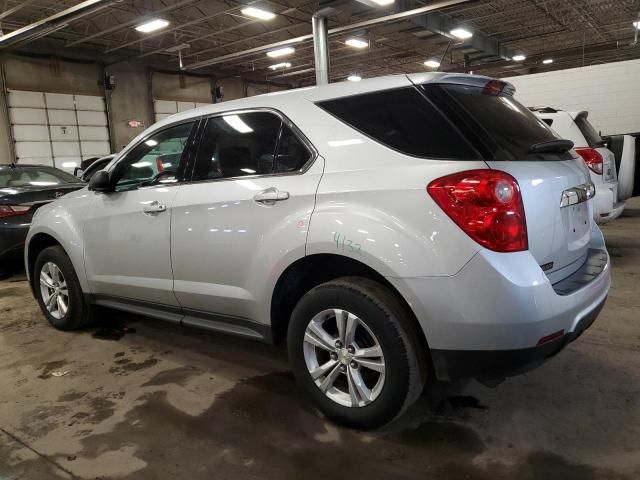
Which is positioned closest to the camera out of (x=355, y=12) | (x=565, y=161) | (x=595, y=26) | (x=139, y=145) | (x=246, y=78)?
(x=565, y=161)

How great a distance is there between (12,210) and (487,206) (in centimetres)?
558

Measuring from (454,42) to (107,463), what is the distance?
17.1 meters

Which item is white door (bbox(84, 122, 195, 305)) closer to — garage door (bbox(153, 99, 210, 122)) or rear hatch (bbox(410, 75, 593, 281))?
rear hatch (bbox(410, 75, 593, 281))

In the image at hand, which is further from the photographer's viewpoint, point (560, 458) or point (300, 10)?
point (300, 10)

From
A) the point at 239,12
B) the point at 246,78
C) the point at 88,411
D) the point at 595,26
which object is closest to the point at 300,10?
the point at 239,12

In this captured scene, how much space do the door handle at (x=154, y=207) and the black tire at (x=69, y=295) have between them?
117cm

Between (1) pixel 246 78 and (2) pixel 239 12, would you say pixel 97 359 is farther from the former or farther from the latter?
(1) pixel 246 78

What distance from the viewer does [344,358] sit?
2.35 m

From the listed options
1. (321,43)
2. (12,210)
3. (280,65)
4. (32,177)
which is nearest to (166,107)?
(280,65)

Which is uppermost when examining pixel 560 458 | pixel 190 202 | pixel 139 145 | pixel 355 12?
pixel 355 12

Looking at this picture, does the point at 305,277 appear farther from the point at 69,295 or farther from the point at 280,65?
the point at 280,65

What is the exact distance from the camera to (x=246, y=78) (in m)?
21.1

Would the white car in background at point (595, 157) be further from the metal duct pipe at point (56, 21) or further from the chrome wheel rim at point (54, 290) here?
the metal duct pipe at point (56, 21)

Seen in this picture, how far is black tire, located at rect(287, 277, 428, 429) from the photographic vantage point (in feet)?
6.97
